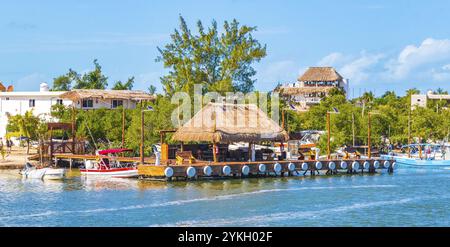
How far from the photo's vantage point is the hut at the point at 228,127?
2004 inches

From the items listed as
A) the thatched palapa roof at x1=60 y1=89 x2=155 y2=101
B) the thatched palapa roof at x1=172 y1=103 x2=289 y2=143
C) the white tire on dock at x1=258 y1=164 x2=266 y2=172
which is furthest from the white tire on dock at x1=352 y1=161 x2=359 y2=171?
the thatched palapa roof at x1=60 y1=89 x2=155 y2=101

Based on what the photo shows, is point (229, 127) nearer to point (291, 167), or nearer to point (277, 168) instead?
point (277, 168)

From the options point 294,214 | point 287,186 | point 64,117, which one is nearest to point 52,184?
point 287,186

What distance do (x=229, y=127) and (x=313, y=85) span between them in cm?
5882

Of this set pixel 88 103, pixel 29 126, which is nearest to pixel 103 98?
pixel 88 103

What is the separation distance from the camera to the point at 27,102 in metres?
76.8

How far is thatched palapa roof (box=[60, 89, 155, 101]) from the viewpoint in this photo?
74.1 metres

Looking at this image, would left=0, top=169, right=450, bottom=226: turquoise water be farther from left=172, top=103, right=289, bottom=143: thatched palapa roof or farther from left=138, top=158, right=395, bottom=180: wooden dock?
left=172, top=103, right=289, bottom=143: thatched palapa roof

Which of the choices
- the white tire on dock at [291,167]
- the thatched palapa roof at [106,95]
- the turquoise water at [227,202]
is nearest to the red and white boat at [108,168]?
the turquoise water at [227,202]

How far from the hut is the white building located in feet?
89.2

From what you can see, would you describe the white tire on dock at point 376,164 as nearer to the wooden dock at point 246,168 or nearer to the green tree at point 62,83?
the wooden dock at point 246,168

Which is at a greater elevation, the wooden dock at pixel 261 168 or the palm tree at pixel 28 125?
the palm tree at pixel 28 125

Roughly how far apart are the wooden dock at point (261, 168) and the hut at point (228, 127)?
Answer: 5.43 feet

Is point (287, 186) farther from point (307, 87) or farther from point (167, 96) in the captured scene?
point (307, 87)
